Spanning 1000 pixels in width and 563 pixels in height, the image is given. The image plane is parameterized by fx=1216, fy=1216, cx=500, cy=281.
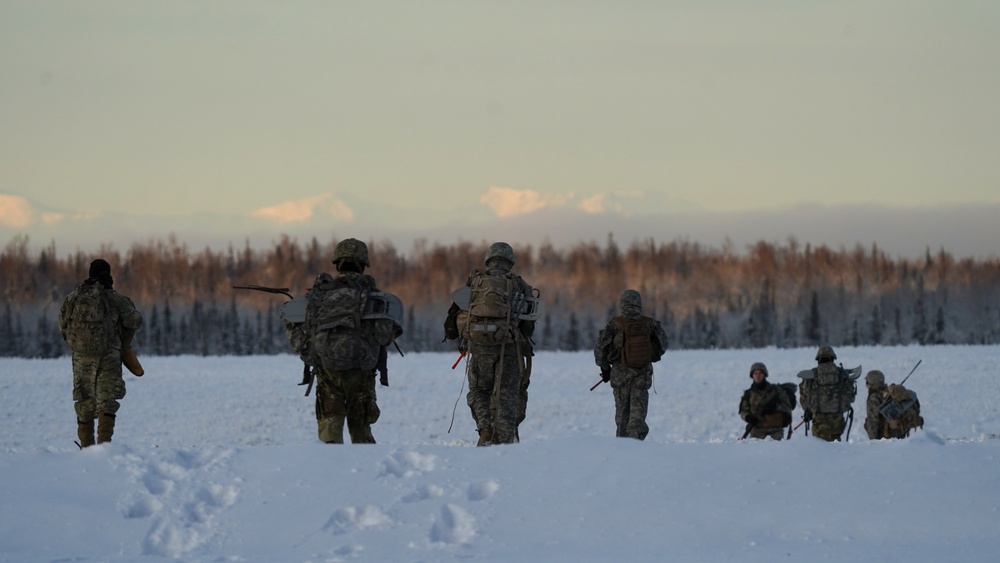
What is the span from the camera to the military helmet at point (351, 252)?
11445 mm

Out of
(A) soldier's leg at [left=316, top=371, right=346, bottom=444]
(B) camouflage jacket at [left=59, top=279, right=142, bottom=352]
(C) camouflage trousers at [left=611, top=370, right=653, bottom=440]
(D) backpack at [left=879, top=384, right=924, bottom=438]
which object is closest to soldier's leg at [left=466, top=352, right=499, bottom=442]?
(A) soldier's leg at [left=316, top=371, right=346, bottom=444]

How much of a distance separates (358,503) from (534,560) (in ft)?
5.30

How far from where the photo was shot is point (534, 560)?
8.56 m

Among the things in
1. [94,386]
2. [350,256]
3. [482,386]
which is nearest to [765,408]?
[482,386]

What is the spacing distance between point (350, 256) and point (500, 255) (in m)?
1.55

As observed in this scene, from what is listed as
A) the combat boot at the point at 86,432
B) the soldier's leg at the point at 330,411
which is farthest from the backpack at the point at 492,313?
the combat boot at the point at 86,432

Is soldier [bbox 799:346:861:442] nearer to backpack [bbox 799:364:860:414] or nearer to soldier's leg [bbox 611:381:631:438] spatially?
backpack [bbox 799:364:860:414]

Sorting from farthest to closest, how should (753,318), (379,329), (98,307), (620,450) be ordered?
(753,318) → (98,307) → (379,329) → (620,450)

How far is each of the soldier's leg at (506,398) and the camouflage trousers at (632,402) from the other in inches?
70.2

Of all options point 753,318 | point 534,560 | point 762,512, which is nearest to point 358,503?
point 534,560

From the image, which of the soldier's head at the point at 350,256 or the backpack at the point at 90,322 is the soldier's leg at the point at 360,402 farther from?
the backpack at the point at 90,322

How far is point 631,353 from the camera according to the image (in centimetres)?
1349

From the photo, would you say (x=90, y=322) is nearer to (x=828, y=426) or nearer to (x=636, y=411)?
(x=636, y=411)

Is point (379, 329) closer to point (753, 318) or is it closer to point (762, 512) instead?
point (762, 512)
